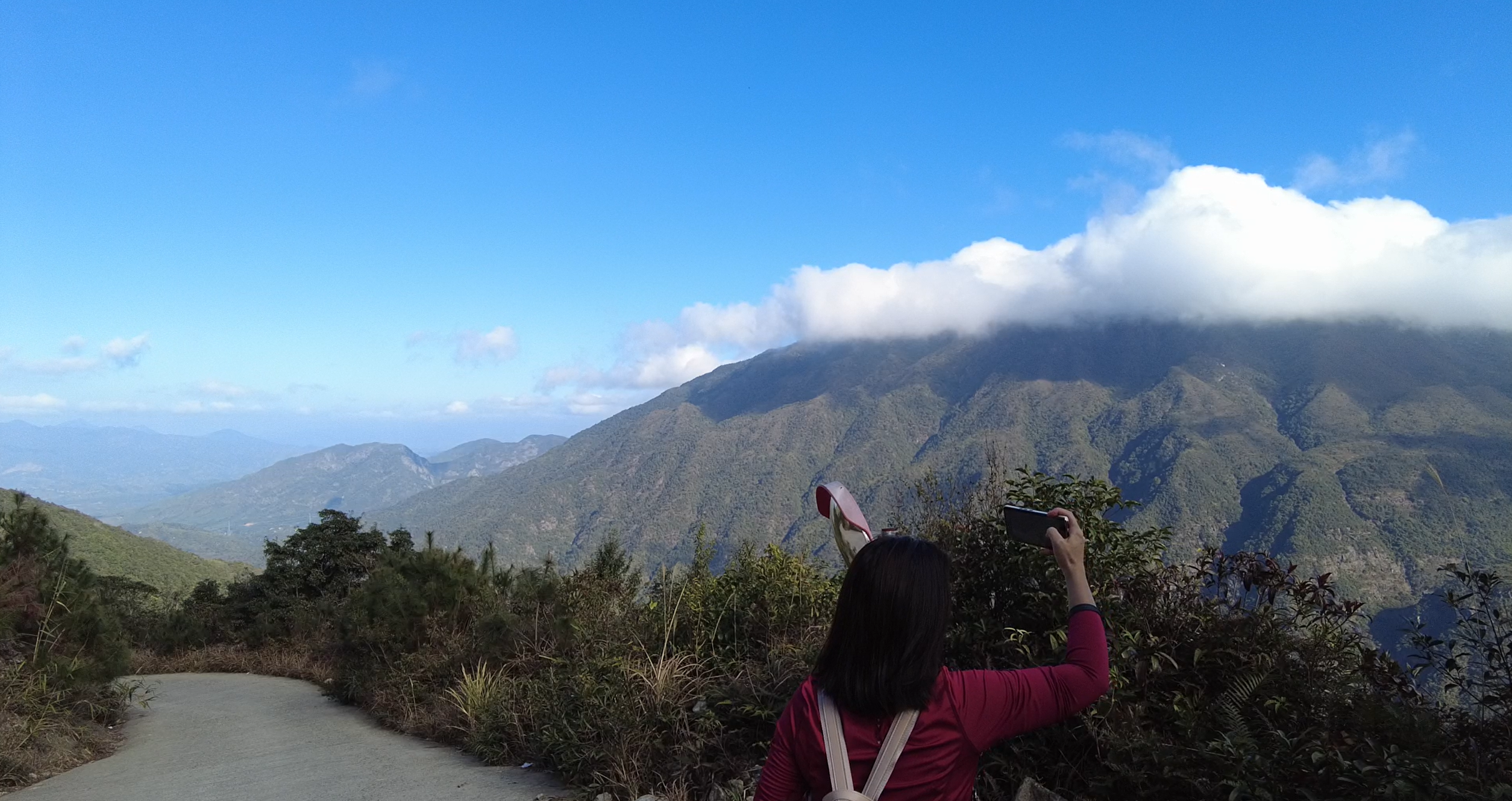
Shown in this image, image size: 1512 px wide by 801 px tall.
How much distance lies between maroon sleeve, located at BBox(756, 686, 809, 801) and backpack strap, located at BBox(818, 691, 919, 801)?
0.09 meters

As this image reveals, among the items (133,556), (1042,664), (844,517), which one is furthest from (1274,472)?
(844,517)

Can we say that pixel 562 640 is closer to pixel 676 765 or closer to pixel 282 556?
pixel 676 765

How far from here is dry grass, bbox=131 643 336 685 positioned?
15.2 metres

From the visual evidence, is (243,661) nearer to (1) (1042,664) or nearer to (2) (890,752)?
(1) (1042,664)

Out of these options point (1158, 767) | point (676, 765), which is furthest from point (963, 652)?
point (676, 765)

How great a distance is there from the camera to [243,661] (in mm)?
17469

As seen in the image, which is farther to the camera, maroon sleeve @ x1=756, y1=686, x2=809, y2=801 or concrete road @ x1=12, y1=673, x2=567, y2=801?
concrete road @ x1=12, y1=673, x2=567, y2=801

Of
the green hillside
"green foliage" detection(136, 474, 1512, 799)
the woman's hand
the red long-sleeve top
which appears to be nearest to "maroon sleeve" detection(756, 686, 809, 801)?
the red long-sleeve top

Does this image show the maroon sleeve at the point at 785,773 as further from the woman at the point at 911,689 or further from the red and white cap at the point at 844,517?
the red and white cap at the point at 844,517

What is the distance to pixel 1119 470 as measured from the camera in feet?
513

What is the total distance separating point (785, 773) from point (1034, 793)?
6.82 ft

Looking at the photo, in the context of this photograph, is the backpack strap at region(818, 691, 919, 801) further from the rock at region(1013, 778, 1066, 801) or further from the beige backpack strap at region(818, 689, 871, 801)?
the rock at region(1013, 778, 1066, 801)

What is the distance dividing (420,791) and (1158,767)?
4.80m

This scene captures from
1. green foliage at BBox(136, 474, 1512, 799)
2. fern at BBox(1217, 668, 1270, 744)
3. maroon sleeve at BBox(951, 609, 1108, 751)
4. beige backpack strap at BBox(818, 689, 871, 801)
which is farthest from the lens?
fern at BBox(1217, 668, 1270, 744)
